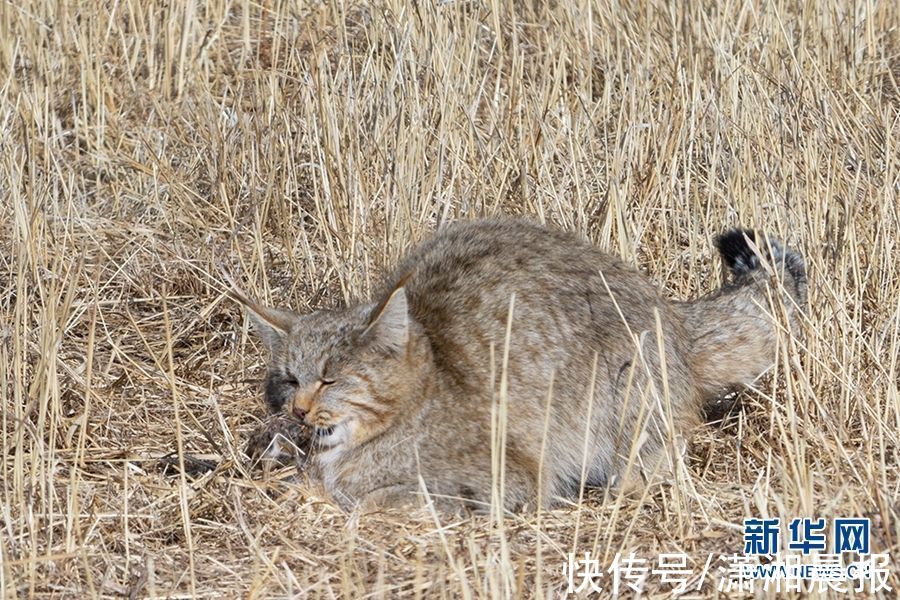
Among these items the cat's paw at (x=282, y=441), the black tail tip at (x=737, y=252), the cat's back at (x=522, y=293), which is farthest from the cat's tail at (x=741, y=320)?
the cat's paw at (x=282, y=441)

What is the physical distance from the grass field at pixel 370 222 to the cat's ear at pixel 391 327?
0.53 meters

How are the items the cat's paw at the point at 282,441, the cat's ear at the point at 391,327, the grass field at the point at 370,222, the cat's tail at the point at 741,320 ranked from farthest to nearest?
the cat's tail at the point at 741,320
the cat's paw at the point at 282,441
the cat's ear at the point at 391,327
the grass field at the point at 370,222

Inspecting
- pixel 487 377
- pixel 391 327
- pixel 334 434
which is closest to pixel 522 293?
pixel 487 377

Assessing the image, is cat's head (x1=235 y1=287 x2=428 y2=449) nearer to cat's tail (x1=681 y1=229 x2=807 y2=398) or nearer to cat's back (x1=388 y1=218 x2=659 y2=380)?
cat's back (x1=388 y1=218 x2=659 y2=380)

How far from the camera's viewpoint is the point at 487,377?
4.35m

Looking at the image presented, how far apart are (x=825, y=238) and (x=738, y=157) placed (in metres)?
0.63

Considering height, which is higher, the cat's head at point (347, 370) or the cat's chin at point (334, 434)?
the cat's head at point (347, 370)

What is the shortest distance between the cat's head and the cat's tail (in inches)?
40.7

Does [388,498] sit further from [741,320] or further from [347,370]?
[741,320]

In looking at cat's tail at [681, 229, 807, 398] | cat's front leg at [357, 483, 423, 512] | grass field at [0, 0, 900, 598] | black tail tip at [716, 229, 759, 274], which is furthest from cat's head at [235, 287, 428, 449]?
black tail tip at [716, 229, 759, 274]

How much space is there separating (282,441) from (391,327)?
1.76 ft

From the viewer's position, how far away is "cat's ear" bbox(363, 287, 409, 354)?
4145mm

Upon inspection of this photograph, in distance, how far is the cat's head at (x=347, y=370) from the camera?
4.16 meters

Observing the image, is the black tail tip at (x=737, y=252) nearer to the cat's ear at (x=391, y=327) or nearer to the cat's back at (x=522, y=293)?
the cat's back at (x=522, y=293)
